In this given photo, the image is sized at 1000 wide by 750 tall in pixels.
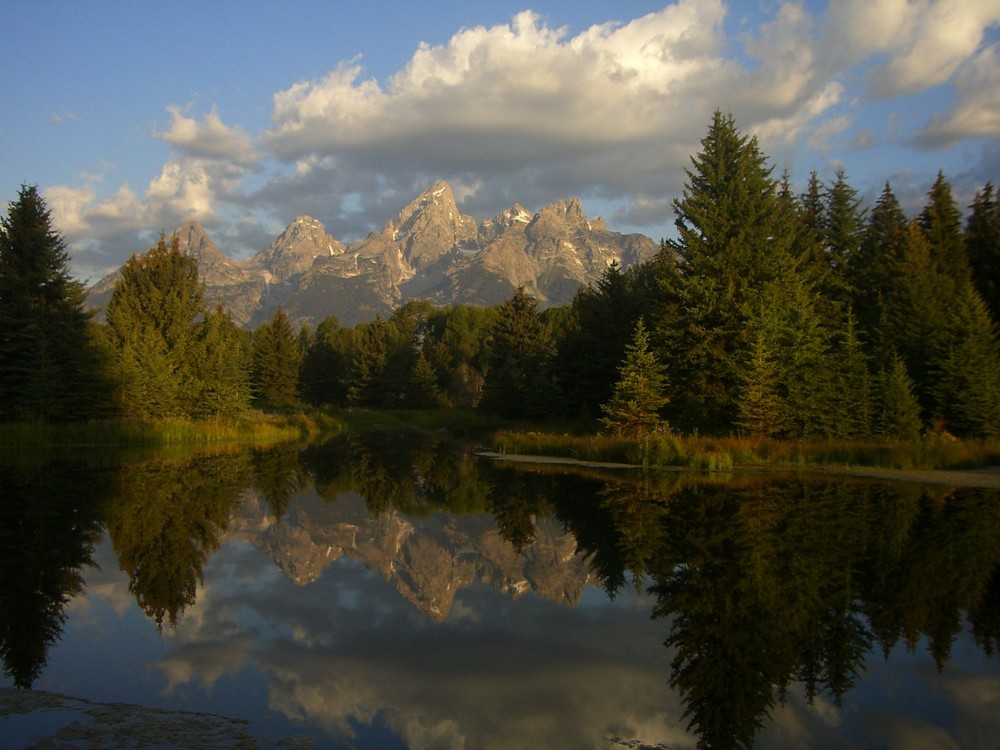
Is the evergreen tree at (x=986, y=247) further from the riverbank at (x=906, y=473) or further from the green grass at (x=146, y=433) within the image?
the green grass at (x=146, y=433)

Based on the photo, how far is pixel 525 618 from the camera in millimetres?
9023

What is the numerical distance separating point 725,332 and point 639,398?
505cm

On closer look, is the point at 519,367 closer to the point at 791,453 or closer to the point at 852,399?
the point at 852,399

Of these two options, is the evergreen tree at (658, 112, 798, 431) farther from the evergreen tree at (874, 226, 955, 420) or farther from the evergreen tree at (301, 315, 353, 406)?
the evergreen tree at (301, 315, 353, 406)

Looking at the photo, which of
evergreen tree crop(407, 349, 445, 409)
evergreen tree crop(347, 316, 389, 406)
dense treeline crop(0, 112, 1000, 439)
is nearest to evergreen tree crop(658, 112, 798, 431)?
dense treeline crop(0, 112, 1000, 439)

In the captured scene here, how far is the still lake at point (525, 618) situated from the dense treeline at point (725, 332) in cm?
1187

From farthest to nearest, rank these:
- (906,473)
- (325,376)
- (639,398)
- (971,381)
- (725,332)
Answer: (325,376), (725,332), (639,398), (971,381), (906,473)

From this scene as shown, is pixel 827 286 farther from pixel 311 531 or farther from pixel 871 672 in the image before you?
pixel 871 672

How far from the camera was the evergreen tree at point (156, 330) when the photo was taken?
134 ft

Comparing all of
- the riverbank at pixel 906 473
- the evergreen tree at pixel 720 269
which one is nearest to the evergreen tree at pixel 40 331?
the riverbank at pixel 906 473

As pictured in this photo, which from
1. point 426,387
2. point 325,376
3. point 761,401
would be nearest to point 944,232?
point 761,401

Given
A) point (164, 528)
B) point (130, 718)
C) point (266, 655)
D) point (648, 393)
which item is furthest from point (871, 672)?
point (648, 393)

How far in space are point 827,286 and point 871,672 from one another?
3499 centimetres

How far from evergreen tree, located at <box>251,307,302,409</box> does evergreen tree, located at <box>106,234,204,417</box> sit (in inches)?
1187
